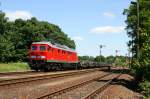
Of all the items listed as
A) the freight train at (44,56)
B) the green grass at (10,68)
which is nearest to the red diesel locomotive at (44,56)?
the freight train at (44,56)

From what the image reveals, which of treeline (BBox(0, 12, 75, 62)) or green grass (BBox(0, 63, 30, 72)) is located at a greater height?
treeline (BBox(0, 12, 75, 62))

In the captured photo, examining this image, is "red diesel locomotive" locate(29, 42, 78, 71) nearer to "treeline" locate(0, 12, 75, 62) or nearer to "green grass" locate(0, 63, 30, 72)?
"green grass" locate(0, 63, 30, 72)

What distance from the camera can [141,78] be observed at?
32.0 metres

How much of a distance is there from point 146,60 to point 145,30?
3508mm

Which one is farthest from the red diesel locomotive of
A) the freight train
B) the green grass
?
the green grass

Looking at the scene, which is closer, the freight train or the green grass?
the freight train

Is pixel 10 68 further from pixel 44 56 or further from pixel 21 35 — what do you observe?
pixel 21 35

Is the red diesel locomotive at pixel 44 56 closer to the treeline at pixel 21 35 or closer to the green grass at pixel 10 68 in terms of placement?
the green grass at pixel 10 68

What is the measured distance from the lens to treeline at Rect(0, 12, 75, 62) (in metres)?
73.6

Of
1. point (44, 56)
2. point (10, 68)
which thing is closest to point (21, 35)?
point (10, 68)

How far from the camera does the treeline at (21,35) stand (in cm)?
7357

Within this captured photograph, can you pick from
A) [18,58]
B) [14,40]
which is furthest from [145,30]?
[14,40]

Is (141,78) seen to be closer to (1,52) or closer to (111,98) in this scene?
(111,98)

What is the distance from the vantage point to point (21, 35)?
100 metres
